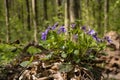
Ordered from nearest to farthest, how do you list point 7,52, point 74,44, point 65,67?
point 65,67
point 74,44
point 7,52

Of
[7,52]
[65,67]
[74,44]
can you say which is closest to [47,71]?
[65,67]

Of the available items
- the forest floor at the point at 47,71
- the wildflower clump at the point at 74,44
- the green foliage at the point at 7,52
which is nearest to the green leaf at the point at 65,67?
the forest floor at the point at 47,71

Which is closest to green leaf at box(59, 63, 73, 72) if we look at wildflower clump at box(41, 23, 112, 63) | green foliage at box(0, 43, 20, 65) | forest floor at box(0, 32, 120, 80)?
forest floor at box(0, 32, 120, 80)

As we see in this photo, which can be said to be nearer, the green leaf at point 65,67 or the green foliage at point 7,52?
the green leaf at point 65,67

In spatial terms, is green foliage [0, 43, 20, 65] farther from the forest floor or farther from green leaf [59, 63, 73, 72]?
green leaf [59, 63, 73, 72]

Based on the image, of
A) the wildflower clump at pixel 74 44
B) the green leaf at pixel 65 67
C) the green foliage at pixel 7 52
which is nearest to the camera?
the green leaf at pixel 65 67

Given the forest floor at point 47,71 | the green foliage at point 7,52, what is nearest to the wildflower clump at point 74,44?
the forest floor at point 47,71

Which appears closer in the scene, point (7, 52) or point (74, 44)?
point (74, 44)

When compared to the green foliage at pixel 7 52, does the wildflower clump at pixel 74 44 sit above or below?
above

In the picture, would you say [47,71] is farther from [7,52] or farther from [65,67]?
[7,52]

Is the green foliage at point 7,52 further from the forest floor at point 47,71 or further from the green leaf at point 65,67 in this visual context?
the green leaf at point 65,67

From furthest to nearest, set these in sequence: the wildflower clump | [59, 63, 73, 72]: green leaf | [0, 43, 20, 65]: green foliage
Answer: [0, 43, 20, 65]: green foliage → the wildflower clump → [59, 63, 73, 72]: green leaf

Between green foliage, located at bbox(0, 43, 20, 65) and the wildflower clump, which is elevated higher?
the wildflower clump

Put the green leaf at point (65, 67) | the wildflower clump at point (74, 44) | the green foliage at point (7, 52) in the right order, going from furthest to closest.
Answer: the green foliage at point (7, 52) → the wildflower clump at point (74, 44) → the green leaf at point (65, 67)
